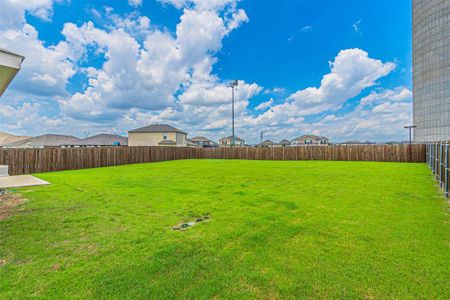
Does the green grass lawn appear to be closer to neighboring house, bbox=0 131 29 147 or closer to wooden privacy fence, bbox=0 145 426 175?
wooden privacy fence, bbox=0 145 426 175

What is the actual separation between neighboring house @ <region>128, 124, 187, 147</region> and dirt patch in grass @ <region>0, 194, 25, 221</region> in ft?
97.4

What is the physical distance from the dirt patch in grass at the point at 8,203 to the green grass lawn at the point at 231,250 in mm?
202

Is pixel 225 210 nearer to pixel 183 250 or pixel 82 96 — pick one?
pixel 183 250

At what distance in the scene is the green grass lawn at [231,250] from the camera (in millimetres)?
1974

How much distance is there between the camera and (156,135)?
121ft

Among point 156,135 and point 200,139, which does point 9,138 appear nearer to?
point 200,139

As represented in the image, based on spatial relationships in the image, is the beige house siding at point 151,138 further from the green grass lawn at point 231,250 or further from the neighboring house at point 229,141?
the green grass lawn at point 231,250

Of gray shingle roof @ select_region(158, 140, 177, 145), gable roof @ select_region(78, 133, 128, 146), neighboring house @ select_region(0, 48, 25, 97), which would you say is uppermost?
gable roof @ select_region(78, 133, 128, 146)

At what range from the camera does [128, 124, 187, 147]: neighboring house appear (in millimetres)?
36344

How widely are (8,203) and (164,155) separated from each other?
1699 cm

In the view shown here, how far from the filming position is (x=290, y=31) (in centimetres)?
2177

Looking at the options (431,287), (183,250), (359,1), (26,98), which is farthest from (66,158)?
(359,1)

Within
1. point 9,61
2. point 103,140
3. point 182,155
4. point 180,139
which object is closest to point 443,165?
point 9,61

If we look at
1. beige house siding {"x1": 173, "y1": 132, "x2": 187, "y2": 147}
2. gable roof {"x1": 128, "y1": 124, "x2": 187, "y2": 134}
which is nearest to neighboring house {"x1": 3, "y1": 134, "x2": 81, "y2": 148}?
gable roof {"x1": 128, "y1": 124, "x2": 187, "y2": 134}
